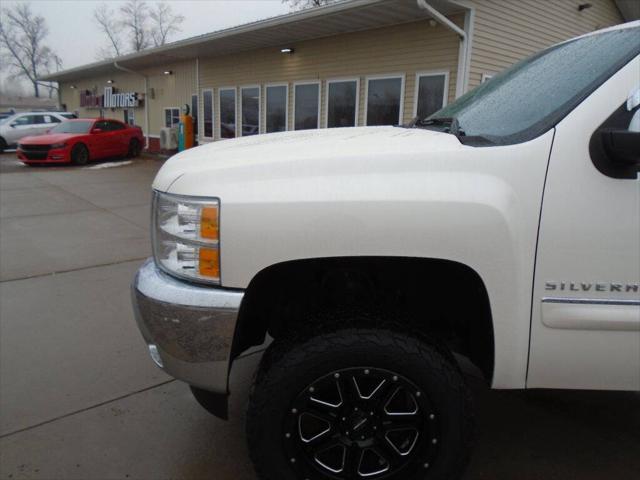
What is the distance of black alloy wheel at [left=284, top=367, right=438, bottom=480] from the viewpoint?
1.92 meters

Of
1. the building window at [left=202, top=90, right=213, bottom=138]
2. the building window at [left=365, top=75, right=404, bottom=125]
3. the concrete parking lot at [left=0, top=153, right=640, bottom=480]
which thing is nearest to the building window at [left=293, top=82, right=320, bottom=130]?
the building window at [left=365, top=75, right=404, bottom=125]

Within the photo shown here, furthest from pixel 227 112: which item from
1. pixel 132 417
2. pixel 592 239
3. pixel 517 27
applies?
pixel 592 239

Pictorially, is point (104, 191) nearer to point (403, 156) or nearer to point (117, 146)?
point (117, 146)

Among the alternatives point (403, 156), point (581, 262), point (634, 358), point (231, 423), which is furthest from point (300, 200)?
point (231, 423)

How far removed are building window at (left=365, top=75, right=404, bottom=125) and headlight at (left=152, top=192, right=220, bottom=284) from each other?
9384 millimetres

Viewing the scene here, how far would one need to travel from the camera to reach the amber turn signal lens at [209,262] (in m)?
1.82

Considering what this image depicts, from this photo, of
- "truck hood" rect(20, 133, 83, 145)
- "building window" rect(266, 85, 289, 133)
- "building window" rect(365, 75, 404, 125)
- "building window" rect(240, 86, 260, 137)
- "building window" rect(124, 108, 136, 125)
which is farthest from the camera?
"building window" rect(124, 108, 136, 125)

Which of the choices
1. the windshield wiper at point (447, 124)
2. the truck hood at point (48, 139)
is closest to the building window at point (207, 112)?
the truck hood at point (48, 139)

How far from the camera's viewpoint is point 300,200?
177 cm

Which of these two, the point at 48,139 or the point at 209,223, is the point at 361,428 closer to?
the point at 209,223

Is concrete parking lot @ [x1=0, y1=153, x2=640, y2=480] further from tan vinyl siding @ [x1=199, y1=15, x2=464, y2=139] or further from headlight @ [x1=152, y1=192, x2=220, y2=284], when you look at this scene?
tan vinyl siding @ [x1=199, y1=15, x2=464, y2=139]

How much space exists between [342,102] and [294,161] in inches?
420

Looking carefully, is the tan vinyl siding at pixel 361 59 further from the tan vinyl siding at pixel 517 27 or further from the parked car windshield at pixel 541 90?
the parked car windshield at pixel 541 90

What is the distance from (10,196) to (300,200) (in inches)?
423
